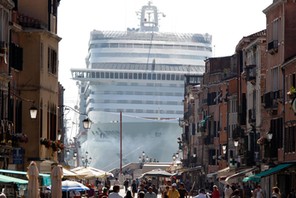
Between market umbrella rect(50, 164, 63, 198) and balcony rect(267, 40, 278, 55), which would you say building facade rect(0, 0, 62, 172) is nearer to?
market umbrella rect(50, 164, 63, 198)

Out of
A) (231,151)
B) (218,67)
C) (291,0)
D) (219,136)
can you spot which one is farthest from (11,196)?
(218,67)

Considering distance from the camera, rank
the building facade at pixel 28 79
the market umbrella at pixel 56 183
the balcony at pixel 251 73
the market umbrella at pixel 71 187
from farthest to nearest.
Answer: the balcony at pixel 251 73 → the building facade at pixel 28 79 → the market umbrella at pixel 71 187 → the market umbrella at pixel 56 183

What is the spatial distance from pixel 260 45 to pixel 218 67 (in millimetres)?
40638

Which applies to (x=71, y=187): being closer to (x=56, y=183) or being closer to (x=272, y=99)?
(x=56, y=183)

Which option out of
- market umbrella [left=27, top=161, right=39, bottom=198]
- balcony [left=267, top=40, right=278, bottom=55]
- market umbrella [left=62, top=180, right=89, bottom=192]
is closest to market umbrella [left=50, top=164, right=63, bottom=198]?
market umbrella [left=27, top=161, right=39, bottom=198]

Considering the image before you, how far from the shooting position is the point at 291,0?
75.9m

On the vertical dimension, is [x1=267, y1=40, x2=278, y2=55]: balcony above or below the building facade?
above

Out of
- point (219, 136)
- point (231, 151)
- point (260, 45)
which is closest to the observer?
point (260, 45)

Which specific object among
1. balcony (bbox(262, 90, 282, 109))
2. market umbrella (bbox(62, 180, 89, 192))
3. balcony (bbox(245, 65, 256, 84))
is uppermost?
balcony (bbox(245, 65, 256, 84))

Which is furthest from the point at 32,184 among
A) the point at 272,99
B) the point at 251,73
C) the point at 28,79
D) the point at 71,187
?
the point at 251,73

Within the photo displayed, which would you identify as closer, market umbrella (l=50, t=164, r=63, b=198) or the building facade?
market umbrella (l=50, t=164, r=63, b=198)

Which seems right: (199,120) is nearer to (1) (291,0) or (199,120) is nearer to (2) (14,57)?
(1) (291,0)

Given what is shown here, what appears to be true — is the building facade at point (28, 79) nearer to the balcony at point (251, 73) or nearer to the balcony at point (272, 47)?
the balcony at point (272, 47)

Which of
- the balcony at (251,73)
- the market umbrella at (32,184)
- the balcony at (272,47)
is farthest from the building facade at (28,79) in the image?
the balcony at (251,73)
